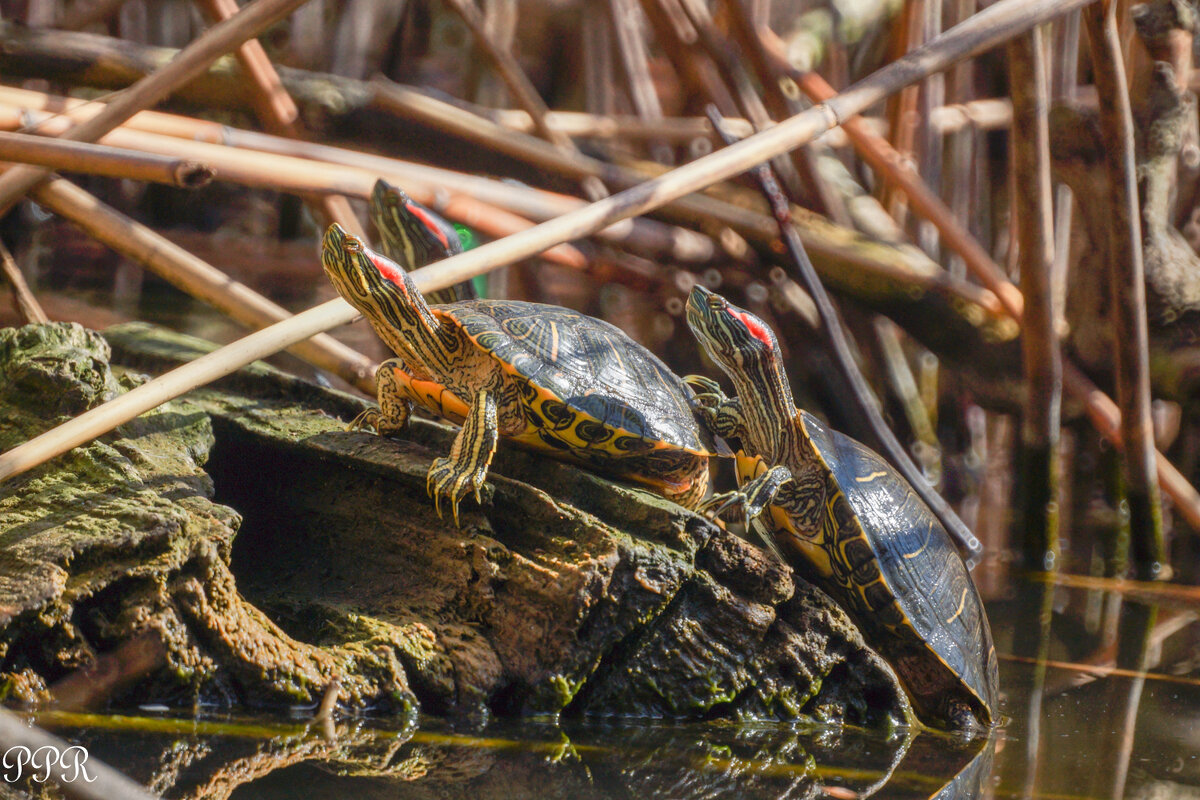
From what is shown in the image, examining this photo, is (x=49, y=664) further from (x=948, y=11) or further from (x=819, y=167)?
(x=948, y=11)

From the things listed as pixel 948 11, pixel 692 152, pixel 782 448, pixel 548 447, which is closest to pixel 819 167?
pixel 692 152

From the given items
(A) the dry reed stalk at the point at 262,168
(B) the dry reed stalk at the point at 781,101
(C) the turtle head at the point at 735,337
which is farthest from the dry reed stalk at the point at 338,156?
(B) the dry reed stalk at the point at 781,101

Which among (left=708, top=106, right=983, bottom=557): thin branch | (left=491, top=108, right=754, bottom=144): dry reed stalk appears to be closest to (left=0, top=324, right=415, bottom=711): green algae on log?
(left=708, top=106, right=983, bottom=557): thin branch

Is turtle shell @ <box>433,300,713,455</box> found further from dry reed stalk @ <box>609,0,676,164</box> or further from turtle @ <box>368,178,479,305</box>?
dry reed stalk @ <box>609,0,676,164</box>

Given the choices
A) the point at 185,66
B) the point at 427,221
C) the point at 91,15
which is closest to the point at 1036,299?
the point at 427,221

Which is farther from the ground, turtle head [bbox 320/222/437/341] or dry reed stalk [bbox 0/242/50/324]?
turtle head [bbox 320/222/437/341]

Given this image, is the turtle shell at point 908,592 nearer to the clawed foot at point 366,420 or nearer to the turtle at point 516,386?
the turtle at point 516,386
